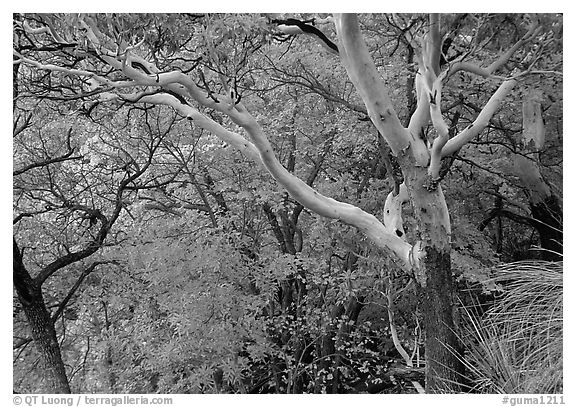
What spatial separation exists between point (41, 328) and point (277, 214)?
2.29 metres

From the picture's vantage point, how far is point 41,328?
4.64m

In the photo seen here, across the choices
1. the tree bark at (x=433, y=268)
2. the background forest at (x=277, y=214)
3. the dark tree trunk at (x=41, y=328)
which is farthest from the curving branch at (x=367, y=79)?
the dark tree trunk at (x=41, y=328)

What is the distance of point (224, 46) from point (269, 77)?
6.51 ft

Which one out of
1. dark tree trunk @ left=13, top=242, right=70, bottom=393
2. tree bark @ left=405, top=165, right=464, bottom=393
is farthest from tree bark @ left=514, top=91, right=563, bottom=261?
dark tree trunk @ left=13, top=242, right=70, bottom=393

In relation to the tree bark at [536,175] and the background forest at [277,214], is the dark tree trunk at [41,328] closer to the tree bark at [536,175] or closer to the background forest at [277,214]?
the background forest at [277,214]

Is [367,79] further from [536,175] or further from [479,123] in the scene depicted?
[536,175]

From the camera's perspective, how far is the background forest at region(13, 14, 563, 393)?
3719mm

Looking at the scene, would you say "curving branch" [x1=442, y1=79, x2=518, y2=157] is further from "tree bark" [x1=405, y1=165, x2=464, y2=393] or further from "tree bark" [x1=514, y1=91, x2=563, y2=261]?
"tree bark" [x1=514, y1=91, x2=563, y2=261]

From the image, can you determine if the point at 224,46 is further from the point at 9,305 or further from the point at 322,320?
the point at 322,320

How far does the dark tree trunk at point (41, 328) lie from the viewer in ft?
15.0

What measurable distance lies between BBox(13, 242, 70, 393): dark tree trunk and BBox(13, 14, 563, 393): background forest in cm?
2

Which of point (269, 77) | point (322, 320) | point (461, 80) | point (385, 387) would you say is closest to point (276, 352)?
point (322, 320)

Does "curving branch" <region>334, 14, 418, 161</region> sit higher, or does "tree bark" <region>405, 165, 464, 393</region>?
"curving branch" <region>334, 14, 418, 161</region>
